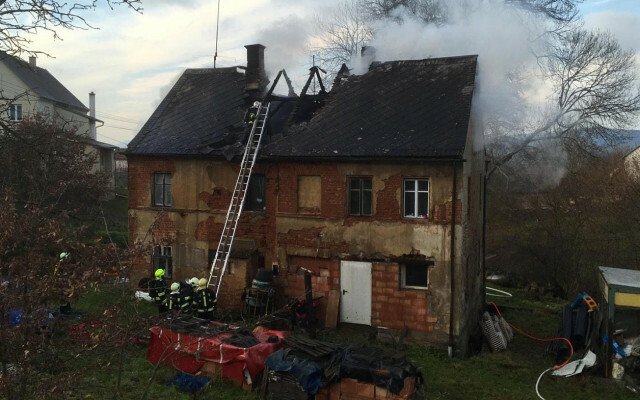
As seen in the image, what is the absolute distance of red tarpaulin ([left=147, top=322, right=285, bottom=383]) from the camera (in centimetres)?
1009

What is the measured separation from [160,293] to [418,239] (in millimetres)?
6473

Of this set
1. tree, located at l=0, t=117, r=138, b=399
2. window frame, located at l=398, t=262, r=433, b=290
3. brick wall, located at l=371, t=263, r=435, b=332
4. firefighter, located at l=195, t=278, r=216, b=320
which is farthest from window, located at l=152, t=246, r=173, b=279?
tree, located at l=0, t=117, r=138, b=399

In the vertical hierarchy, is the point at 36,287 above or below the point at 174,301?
above

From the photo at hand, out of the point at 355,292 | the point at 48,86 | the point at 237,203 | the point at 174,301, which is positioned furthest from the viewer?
the point at 48,86

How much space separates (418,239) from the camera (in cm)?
1374

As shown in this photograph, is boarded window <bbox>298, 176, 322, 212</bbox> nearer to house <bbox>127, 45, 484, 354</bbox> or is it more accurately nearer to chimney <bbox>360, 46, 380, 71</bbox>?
house <bbox>127, 45, 484, 354</bbox>

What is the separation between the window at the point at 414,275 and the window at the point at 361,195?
1729mm

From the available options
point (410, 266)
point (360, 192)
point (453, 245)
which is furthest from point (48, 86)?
point (453, 245)

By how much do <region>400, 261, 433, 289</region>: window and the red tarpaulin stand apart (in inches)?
166

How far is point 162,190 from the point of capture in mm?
17266

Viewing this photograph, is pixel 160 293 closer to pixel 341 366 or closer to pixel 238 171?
pixel 238 171

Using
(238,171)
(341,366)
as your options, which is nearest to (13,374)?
(341,366)

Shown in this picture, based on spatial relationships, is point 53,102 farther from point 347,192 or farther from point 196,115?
point 347,192

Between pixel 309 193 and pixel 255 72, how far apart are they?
5.58m
